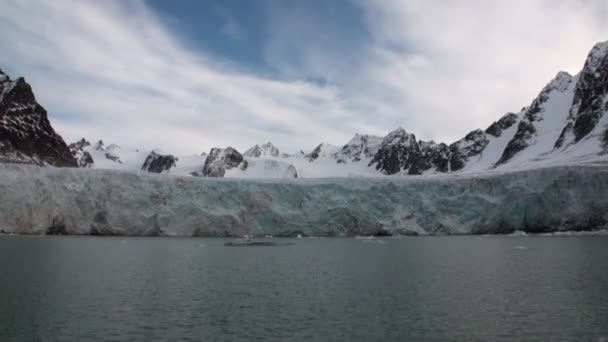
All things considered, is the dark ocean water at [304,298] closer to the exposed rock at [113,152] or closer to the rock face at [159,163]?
the rock face at [159,163]

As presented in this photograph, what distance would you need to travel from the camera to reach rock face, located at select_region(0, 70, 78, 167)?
171 feet

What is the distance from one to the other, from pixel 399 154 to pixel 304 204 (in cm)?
8627

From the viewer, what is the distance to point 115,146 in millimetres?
154125

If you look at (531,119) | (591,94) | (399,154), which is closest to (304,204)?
(591,94)

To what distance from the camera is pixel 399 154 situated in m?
120

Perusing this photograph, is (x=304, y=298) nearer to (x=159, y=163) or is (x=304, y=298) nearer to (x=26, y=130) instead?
(x=26, y=130)

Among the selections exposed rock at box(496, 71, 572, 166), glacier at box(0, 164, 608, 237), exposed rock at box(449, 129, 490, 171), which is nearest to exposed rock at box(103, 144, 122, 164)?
exposed rock at box(449, 129, 490, 171)

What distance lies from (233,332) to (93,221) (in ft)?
96.1

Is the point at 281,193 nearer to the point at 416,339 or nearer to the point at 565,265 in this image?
the point at 565,265

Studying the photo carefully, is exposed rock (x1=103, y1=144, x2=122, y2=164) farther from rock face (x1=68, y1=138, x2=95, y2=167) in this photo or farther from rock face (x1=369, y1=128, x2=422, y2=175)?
rock face (x1=369, y1=128, x2=422, y2=175)

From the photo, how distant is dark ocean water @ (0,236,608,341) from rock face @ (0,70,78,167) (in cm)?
3798

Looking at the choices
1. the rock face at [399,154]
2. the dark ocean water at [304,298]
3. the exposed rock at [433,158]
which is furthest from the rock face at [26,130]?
the rock face at [399,154]

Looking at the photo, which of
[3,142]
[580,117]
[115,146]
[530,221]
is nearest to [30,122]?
[3,142]

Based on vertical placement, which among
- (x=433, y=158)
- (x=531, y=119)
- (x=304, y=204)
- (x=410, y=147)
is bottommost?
(x=304, y=204)
